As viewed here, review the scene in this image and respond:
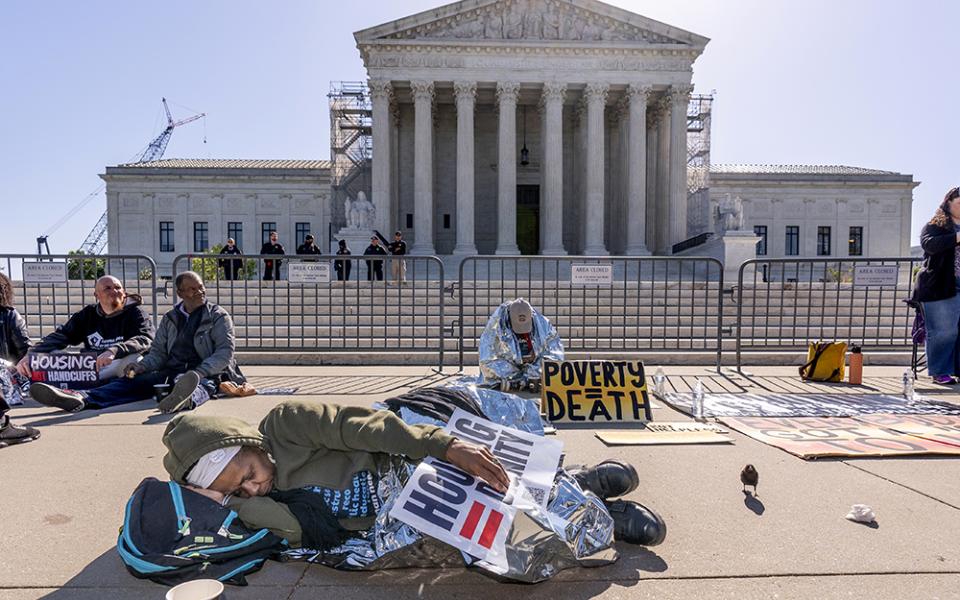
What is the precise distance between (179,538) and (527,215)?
3471cm

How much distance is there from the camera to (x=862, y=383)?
721cm

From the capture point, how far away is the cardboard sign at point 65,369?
6.26 meters

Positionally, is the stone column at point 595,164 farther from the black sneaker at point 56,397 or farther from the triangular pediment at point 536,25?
the black sneaker at point 56,397

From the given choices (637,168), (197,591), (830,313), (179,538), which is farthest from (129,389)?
(637,168)

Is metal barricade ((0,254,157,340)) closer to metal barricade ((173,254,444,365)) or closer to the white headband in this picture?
metal barricade ((173,254,444,365))

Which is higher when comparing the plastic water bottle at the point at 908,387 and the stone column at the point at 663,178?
the stone column at the point at 663,178

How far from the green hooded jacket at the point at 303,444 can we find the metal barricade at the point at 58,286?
6.23 meters

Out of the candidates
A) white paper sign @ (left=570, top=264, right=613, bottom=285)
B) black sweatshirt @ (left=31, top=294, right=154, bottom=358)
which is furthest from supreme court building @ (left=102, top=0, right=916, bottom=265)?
black sweatshirt @ (left=31, top=294, right=154, bottom=358)

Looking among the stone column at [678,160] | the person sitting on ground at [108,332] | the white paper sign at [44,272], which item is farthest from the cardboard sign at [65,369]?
the stone column at [678,160]

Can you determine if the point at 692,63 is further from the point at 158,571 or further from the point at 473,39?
the point at 158,571

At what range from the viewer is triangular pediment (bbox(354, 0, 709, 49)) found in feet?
98.4

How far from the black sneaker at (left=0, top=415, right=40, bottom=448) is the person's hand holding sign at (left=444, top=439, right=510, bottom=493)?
13.3ft

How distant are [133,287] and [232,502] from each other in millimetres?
12161

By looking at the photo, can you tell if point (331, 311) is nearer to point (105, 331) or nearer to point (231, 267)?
point (231, 267)
